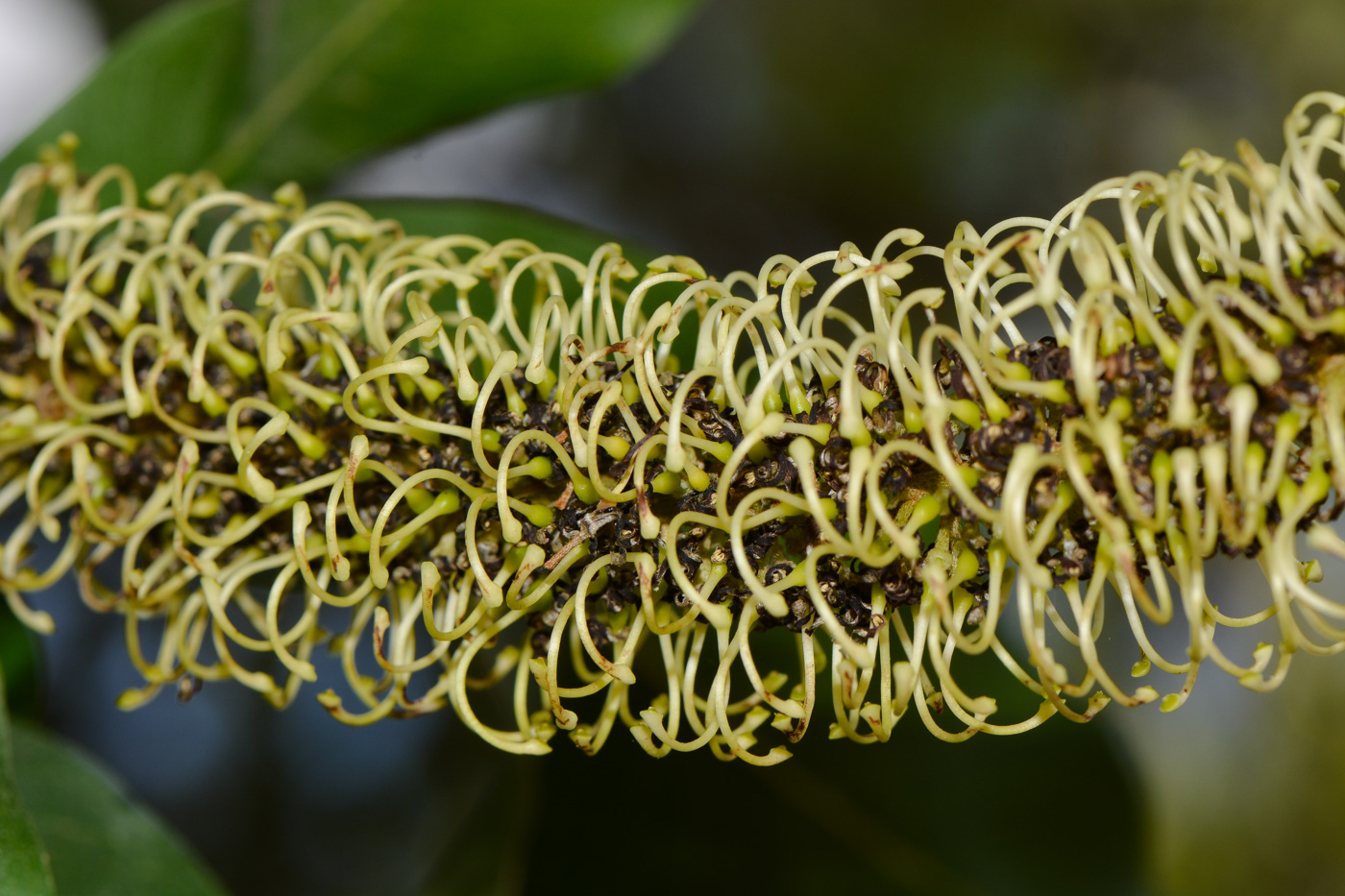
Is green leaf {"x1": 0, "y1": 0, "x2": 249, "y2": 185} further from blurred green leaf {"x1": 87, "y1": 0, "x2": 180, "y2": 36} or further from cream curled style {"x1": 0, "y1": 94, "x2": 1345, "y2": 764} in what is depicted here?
blurred green leaf {"x1": 87, "y1": 0, "x2": 180, "y2": 36}

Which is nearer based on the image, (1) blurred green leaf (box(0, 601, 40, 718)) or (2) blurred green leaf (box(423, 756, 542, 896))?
(1) blurred green leaf (box(0, 601, 40, 718))

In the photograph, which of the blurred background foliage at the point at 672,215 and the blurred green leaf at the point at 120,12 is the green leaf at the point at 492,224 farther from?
the blurred green leaf at the point at 120,12

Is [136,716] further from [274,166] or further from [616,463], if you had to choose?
[616,463]

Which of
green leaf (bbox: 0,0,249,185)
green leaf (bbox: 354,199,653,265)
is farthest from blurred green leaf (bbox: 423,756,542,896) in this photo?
green leaf (bbox: 0,0,249,185)

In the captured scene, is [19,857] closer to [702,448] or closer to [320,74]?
[702,448]

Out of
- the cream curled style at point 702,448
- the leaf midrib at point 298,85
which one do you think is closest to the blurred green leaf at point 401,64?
the leaf midrib at point 298,85

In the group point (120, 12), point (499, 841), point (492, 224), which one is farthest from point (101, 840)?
point (120, 12)

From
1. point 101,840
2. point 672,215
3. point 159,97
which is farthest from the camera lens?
point 672,215
